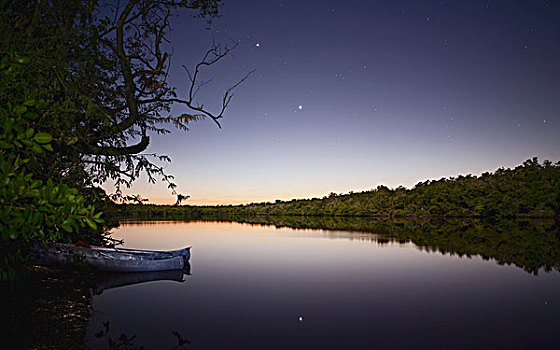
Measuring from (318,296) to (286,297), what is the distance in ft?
4.17

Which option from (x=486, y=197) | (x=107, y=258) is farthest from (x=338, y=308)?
(x=486, y=197)

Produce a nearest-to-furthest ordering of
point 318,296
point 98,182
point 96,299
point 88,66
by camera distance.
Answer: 1. point 88,66
2. point 98,182
3. point 96,299
4. point 318,296

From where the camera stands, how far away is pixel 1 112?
107 inches

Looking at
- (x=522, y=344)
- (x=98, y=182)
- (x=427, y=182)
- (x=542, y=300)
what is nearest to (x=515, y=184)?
(x=427, y=182)

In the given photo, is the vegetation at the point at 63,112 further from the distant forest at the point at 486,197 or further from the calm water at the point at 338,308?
the distant forest at the point at 486,197

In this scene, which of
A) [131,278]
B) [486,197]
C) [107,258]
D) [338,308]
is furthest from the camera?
[486,197]

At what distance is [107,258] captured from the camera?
1795cm

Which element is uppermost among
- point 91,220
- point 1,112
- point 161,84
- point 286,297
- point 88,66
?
point 161,84

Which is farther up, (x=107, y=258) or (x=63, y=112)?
(x=63, y=112)

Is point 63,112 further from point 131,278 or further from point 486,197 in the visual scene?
point 486,197

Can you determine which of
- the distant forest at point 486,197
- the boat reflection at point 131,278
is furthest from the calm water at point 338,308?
the distant forest at point 486,197

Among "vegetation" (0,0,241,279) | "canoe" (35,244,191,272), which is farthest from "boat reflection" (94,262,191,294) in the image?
"vegetation" (0,0,241,279)

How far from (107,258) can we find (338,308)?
431 inches

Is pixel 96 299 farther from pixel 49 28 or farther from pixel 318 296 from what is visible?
pixel 49 28
